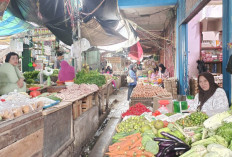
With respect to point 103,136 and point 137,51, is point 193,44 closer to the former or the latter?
point 103,136

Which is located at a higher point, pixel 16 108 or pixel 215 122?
pixel 16 108

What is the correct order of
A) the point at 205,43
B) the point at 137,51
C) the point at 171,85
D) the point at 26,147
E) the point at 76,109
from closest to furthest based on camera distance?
the point at 26,147, the point at 76,109, the point at 205,43, the point at 171,85, the point at 137,51

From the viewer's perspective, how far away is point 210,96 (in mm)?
4109

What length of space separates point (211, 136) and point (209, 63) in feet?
22.5

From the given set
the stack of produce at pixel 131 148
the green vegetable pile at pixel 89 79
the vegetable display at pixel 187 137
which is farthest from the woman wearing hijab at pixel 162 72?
the stack of produce at pixel 131 148

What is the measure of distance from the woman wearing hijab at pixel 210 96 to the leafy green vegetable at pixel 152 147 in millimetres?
1890

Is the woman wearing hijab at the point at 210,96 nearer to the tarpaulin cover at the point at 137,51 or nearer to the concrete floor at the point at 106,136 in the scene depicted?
the concrete floor at the point at 106,136

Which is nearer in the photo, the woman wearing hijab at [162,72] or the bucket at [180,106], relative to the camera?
the bucket at [180,106]

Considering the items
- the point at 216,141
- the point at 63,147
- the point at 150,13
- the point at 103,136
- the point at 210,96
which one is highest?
the point at 150,13

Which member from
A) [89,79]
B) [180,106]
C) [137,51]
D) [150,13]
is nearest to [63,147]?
[180,106]

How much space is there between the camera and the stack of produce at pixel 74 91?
4.71 metres

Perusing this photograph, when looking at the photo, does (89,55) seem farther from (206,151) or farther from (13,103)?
(206,151)

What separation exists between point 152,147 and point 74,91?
11.4 feet

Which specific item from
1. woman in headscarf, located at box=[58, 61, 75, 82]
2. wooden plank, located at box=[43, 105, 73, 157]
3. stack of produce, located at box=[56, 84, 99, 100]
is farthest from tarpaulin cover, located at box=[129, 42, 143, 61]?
wooden plank, located at box=[43, 105, 73, 157]
